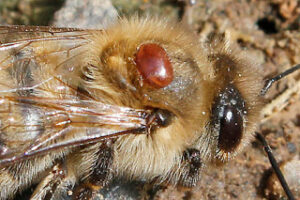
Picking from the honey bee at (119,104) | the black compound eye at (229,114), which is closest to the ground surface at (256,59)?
the honey bee at (119,104)

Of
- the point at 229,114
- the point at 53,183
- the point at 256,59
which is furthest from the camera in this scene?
the point at 256,59

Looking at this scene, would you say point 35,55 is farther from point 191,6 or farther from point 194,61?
point 191,6

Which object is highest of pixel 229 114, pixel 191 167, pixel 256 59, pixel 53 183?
pixel 229 114

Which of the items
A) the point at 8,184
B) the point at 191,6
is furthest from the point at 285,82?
the point at 8,184

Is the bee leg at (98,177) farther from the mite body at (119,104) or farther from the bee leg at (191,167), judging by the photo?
the bee leg at (191,167)

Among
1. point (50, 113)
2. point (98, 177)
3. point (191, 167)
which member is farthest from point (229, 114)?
point (50, 113)

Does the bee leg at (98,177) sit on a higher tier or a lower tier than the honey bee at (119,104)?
lower

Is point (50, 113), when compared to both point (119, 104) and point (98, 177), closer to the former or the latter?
point (119, 104)
